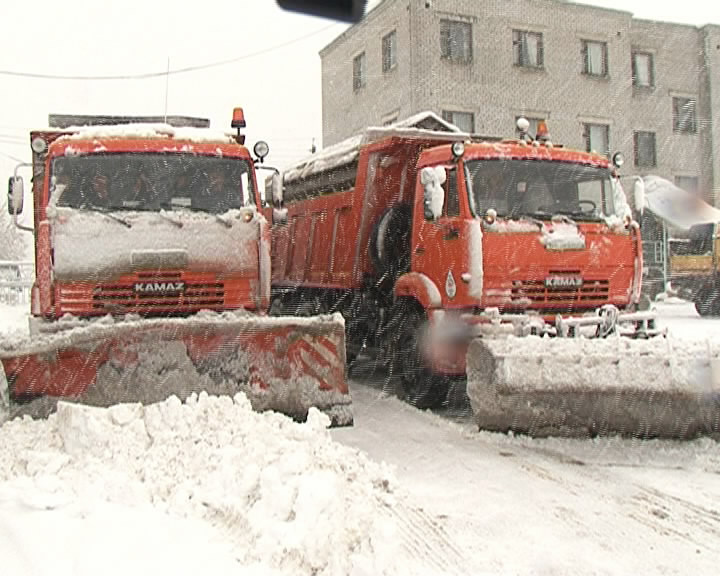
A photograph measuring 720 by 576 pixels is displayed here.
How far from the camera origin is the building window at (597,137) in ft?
93.6

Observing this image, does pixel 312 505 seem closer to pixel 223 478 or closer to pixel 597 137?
pixel 223 478

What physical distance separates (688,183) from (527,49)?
9.39 metres

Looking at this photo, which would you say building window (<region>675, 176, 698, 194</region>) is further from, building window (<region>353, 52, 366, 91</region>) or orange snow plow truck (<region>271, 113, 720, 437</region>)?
orange snow plow truck (<region>271, 113, 720, 437</region>)

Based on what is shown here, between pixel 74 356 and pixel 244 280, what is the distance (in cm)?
203

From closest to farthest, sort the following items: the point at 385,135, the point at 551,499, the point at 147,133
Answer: the point at 551,499 → the point at 147,133 → the point at 385,135

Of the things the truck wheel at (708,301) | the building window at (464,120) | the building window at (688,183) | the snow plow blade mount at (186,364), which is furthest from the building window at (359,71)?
the snow plow blade mount at (186,364)

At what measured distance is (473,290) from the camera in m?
7.50

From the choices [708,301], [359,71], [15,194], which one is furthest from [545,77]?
[15,194]

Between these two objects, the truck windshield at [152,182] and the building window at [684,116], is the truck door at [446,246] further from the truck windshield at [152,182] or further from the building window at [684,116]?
the building window at [684,116]

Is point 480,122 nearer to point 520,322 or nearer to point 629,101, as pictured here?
point 629,101

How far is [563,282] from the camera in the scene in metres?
7.71

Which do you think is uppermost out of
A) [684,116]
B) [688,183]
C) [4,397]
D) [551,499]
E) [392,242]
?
[684,116]

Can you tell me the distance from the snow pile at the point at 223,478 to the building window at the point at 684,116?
2967cm

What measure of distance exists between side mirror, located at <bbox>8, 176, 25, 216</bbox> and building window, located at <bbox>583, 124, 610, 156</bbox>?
23.9 m
